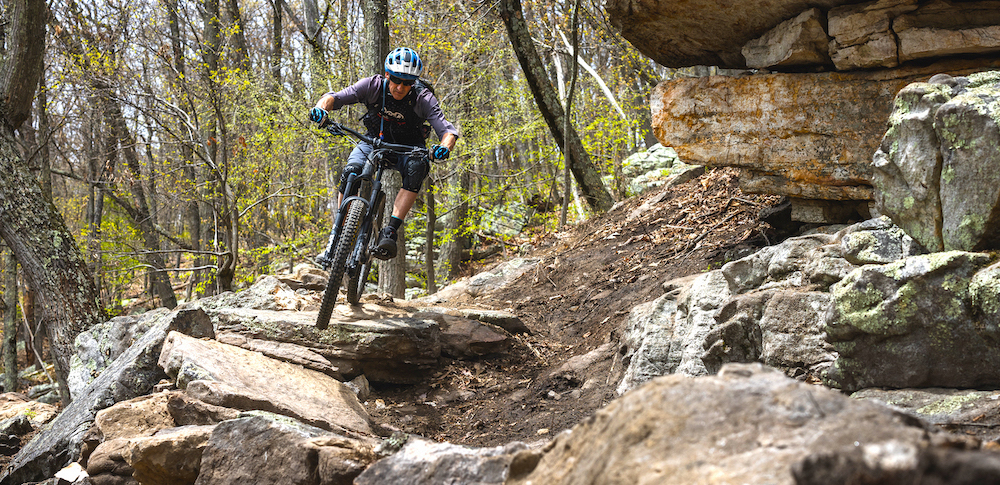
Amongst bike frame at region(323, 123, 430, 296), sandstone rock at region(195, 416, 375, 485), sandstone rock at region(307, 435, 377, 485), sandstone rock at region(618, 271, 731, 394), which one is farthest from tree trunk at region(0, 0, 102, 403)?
sandstone rock at region(618, 271, 731, 394)

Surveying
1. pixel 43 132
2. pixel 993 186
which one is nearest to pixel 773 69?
pixel 993 186

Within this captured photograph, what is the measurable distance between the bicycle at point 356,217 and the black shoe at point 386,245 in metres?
0.09

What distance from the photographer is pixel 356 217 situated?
5.55m

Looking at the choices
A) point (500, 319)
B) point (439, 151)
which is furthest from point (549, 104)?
point (439, 151)

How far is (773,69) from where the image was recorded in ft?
19.2

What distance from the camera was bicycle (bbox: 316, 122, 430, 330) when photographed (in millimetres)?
5426

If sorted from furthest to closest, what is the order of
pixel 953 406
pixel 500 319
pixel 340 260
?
pixel 500 319 → pixel 340 260 → pixel 953 406

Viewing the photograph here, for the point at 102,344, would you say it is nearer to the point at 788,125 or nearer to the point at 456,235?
the point at 788,125

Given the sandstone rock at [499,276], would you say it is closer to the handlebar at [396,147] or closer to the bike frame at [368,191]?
the bike frame at [368,191]

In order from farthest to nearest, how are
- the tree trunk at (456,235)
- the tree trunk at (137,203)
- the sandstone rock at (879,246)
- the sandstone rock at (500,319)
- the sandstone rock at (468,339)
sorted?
the tree trunk at (456,235)
the tree trunk at (137,203)
the sandstone rock at (500,319)
the sandstone rock at (468,339)
the sandstone rock at (879,246)

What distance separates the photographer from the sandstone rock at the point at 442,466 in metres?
2.27

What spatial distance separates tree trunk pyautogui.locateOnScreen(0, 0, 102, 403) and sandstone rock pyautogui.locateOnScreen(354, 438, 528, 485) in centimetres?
698

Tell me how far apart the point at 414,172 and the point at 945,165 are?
156 inches

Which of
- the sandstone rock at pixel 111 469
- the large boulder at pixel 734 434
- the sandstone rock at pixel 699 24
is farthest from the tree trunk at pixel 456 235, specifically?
the large boulder at pixel 734 434
